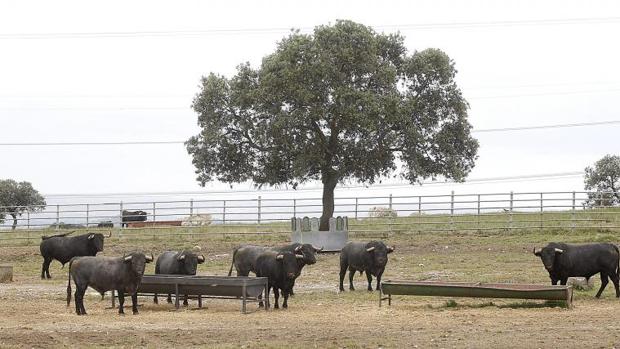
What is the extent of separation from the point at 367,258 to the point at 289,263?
3646mm

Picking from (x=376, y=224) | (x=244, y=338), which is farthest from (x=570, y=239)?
(x=244, y=338)

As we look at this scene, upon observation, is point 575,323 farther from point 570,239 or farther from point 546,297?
point 570,239

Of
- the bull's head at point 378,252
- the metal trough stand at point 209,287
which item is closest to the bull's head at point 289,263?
the metal trough stand at point 209,287

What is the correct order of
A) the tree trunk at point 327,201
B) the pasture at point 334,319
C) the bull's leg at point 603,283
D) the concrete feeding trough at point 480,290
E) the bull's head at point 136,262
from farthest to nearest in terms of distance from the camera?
the tree trunk at point 327,201, the bull's leg at point 603,283, the bull's head at point 136,262, the concrete feeding trough at point 480,290, the pasture at point 334,319

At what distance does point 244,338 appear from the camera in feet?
50.3

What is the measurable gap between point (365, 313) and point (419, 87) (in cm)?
2297

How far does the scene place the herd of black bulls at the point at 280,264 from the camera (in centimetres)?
1947

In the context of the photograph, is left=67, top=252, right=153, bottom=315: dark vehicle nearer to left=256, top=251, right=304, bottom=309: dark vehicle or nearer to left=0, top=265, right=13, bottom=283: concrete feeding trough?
left=256, top=251, right=304, bottom=309: dark vehicle

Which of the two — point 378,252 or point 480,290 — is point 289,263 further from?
point 480,290

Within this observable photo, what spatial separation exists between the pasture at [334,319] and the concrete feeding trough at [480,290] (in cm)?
29

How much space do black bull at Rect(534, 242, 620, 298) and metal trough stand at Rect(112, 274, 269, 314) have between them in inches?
244

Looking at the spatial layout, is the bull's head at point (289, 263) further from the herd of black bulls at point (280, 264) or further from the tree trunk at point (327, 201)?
the tree trunk at point (327, 201)

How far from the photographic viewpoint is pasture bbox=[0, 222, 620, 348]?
14.9 meters

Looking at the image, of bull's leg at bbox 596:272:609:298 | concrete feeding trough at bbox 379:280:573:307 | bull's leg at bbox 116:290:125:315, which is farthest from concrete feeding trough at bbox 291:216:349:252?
bull's leg at bbox 116:290:125:315
